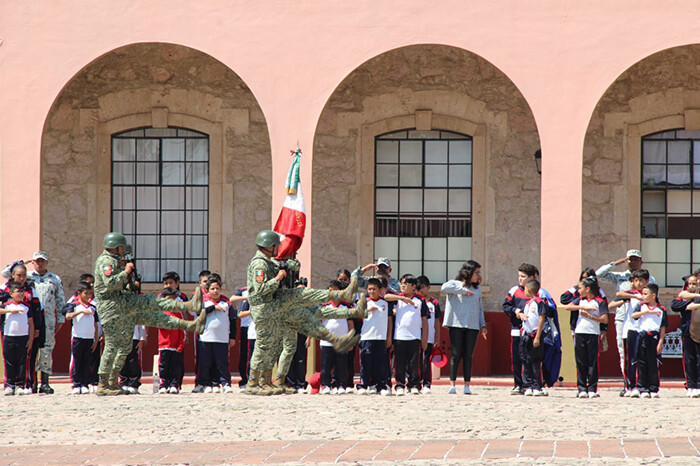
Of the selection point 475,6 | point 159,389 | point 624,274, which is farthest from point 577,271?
point 159,389

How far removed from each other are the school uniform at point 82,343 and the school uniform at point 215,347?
3.77ft

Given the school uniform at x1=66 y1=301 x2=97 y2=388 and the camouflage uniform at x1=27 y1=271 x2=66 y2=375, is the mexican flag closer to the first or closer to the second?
the school uniform at x1=66 y1=301 x2=97 y2=388

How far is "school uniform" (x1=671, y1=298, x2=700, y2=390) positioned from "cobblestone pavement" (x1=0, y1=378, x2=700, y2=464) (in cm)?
86

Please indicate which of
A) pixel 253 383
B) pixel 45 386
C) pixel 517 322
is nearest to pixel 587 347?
pixel 517 322

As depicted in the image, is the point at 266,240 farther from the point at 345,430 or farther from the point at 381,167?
the point at 381,167

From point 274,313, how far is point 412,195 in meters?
5.24

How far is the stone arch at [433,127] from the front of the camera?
1702 centimetres

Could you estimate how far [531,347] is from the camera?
1335 cm

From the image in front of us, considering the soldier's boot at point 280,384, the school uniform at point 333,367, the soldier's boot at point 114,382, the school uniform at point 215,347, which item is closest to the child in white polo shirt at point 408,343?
the school uniform at point 333,367

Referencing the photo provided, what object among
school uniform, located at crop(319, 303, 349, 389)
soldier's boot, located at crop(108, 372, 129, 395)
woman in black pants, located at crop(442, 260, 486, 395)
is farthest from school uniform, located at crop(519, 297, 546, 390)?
soldier's boot, located at crop(108, 372, 129, 395)

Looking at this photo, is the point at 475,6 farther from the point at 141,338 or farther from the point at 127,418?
the point at 127,418

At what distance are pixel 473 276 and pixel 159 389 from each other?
352cm

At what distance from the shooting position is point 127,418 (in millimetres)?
10609

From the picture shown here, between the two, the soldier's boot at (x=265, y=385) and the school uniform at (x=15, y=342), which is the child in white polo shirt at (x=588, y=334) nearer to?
the soldier's boot at (x=265, y=385)
